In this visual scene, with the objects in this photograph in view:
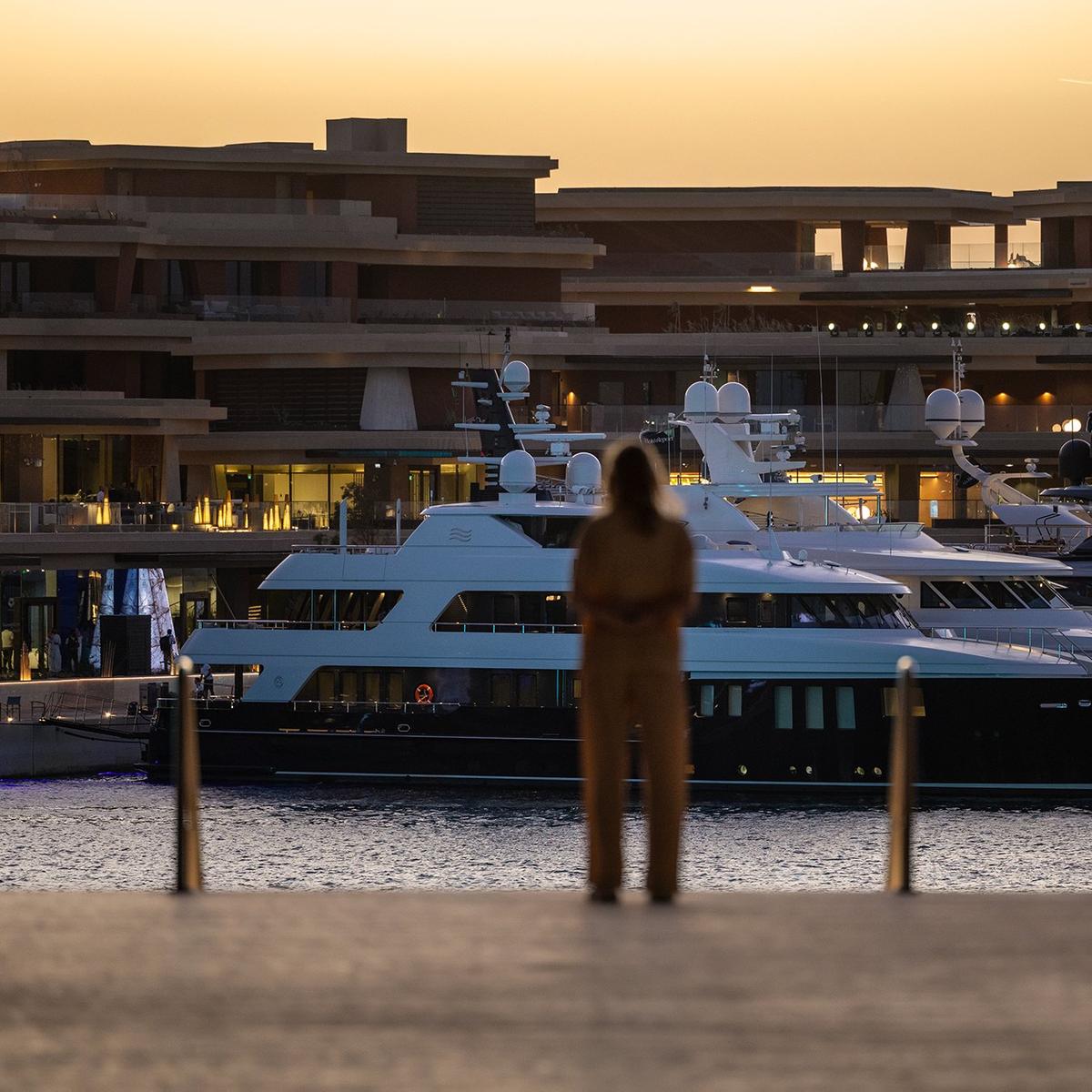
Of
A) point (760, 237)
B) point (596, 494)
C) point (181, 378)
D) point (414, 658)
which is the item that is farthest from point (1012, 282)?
point (414, 658)

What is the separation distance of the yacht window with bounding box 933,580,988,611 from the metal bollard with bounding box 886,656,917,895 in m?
30.9

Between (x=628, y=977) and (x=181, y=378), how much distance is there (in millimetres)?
58216

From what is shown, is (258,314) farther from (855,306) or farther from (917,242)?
(917,242)

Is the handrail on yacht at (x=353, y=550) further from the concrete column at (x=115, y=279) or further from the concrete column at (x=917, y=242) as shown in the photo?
the concrete column at (x=917, y=242)

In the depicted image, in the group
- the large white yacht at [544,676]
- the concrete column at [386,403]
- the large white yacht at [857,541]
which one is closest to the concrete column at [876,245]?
the concrete column at [386,403]

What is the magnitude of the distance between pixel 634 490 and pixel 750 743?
93.3 ft

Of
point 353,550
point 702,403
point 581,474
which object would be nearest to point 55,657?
point 353,550

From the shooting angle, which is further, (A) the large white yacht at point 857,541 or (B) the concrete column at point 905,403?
(B) the concrete column at point 905,403

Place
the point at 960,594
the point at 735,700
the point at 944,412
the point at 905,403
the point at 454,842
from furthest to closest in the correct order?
1. the point at 905,403
2. the point at 944,412
3. the point at 960,594
4. the point at 735,700
5. the point at 454,842

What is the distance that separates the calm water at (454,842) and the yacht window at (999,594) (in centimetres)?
535

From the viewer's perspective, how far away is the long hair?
7.38 metres

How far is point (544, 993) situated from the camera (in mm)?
5961

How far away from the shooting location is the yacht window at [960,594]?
3878 centimetres

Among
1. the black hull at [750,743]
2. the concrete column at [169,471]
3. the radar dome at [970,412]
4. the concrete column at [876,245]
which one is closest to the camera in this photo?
the black hull at [750,743]
